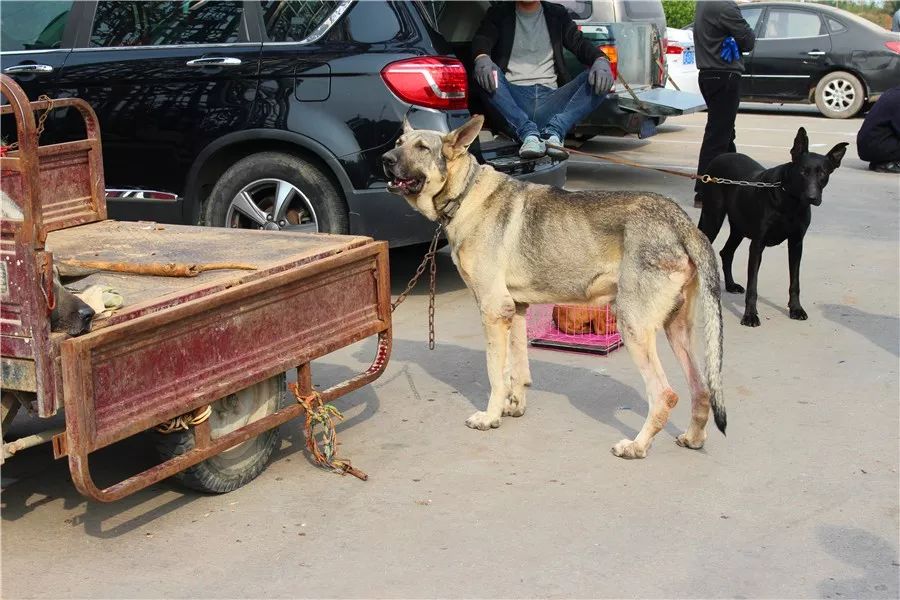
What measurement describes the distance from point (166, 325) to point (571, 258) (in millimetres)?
2064

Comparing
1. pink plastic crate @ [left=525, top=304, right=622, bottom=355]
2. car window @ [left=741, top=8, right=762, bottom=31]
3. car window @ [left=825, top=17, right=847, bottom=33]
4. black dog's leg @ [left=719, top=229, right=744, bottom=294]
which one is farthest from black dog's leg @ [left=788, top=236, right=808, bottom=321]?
car window @ [left=741, top=8, right=762, bottom=31]

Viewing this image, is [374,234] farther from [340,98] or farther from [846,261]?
[846,261]

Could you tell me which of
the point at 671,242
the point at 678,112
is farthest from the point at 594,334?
the point at 678,112

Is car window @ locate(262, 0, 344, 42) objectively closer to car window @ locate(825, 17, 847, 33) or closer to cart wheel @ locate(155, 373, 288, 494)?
cart wheel @ locate(155, 373, 288, 494)

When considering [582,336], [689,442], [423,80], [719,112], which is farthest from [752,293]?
[719,112]

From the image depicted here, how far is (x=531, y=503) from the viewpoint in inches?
182

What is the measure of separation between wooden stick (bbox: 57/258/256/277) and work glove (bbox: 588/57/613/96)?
456 centimetres

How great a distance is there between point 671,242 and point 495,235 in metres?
0.85

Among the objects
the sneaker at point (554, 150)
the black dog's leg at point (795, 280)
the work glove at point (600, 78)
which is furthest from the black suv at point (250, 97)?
the black dog's leg at point (795, 280)

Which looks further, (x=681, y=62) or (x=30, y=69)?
(x=681, y=62)

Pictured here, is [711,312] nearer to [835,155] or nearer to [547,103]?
[835,155]

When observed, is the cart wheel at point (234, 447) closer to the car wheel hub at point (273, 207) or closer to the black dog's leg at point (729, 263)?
the car wheel hub at point (273, 207)

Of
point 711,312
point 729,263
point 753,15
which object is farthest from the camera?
point 753,15

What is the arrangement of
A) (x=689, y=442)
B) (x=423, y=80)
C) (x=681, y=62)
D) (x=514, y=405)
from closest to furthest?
(x=689, y=442), (x=514, y=405), (x=423, y=80), (x=681, y=62)
